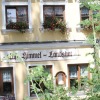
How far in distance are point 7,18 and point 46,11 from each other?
4.40 feet

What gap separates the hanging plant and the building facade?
3 centimetres

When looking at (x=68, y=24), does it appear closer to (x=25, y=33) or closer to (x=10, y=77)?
(x=25, y=33)

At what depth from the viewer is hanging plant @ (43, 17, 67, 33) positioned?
1055 centimetres

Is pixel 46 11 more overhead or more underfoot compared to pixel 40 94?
more overhead

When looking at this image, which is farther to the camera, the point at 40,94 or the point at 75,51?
the point at 75,51

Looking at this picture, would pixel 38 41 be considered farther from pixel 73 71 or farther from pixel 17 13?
pixel 73 71

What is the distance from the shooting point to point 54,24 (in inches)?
416

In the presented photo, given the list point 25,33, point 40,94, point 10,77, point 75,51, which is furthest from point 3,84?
point 40,94

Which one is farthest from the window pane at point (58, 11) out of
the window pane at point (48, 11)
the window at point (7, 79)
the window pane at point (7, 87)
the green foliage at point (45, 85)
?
the green foliage at point (45, 85)

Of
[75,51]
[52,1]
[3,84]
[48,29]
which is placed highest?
[52,1]

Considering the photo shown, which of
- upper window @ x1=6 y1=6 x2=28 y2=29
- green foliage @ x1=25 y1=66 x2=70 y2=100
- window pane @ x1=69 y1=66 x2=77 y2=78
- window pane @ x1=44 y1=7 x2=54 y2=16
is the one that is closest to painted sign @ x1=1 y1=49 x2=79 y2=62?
window pane @ x1=69 y1=66 x2=77 y2=78

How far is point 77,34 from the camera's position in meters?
11.0

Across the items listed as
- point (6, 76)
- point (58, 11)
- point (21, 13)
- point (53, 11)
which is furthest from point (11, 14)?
point (6, 76)

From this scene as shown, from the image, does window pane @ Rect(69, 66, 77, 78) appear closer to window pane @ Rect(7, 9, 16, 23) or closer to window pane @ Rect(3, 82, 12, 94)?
window pane @ Rect(3, 82, 12, 94)
